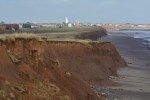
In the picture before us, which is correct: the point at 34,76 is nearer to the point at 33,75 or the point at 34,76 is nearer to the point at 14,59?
the point at 33,75

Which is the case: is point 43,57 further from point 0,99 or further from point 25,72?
point 0,99

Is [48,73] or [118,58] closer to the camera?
[48,73]

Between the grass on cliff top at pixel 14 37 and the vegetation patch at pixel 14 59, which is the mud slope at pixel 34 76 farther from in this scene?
the grass on cliff top at pixel 14 37

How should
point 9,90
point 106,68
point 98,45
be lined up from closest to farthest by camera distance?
point 9,90 → point 106,68 → point 98,45

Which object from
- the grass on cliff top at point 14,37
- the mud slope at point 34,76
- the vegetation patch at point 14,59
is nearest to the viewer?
the mud slope at point 34,76

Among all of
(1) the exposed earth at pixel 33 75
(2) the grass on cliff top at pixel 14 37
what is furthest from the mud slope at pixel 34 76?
(2) the grass on cliff top at pixel 14 37

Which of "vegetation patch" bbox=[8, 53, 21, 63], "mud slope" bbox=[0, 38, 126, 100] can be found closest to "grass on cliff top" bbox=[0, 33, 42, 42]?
"mud slope" bbox=[0, 38, 126, 100]

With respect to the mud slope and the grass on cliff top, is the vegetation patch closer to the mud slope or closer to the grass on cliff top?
the mud slope

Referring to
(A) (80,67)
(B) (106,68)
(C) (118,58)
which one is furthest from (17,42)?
(C) (118,58)

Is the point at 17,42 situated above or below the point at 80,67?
above

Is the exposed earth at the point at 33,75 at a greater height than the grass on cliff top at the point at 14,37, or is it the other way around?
the grass on cliff top at the point at 14,37

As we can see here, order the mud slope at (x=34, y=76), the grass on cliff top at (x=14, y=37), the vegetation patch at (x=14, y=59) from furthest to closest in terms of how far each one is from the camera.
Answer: the grass on cliff top at (x=14, y=37) < the vegetation patch at (x=14, y=59) < the mud slope at (x=34, y=76)
